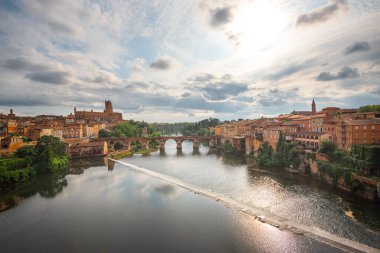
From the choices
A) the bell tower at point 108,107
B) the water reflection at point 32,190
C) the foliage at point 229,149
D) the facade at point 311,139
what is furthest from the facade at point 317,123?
the bell tower at point 108,107

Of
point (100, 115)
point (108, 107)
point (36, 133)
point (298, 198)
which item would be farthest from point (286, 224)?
point (108, 107)

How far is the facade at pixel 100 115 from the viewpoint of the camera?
8081 cm

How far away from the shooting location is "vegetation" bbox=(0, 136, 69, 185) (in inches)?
948

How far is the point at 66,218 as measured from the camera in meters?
16.1

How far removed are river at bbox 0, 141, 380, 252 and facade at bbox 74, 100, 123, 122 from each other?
193ft

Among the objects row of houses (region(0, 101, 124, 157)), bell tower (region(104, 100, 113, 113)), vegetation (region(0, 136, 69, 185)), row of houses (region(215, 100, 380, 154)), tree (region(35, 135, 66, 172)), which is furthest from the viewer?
bell tower (region(104, 100, 113, 113))

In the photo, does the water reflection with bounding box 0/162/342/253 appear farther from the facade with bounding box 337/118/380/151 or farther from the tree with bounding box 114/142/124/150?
the tree with bounding box 114/142/124/150

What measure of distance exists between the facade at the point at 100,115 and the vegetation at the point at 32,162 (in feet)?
146

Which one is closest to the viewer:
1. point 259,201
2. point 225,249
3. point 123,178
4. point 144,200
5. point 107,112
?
point 225,249

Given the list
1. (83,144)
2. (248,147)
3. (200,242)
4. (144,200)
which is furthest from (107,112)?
(200,242)

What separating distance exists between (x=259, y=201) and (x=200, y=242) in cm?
680

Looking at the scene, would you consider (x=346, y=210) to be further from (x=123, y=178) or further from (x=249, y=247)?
(x=123, y=178)

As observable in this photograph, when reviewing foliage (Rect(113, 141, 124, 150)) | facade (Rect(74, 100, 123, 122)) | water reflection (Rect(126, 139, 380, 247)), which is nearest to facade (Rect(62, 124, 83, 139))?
foliage (Rect(113, 141, 124, 150))

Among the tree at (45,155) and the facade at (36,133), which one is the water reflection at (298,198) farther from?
the facade at (36,133)
